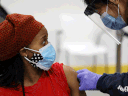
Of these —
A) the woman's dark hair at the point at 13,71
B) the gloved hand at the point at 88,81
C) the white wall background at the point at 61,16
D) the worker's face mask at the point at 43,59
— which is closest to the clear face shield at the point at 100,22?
the gloved hand at the point at 88,81

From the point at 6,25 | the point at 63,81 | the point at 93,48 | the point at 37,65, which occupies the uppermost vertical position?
the point at 6,25

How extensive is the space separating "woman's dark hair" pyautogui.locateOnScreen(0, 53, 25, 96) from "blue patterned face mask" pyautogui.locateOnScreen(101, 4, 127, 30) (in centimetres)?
69

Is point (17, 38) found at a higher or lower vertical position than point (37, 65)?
higher

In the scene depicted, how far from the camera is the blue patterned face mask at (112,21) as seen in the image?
33.3 inches

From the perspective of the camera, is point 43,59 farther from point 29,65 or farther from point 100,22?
point 100,22

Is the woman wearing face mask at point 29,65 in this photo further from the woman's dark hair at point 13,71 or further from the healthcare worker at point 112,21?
the healthcare worker at point 112,21

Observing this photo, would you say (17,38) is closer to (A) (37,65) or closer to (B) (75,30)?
(A) (37,65)

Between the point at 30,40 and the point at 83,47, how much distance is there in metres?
2.36

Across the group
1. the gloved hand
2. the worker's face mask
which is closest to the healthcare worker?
the gloved hand

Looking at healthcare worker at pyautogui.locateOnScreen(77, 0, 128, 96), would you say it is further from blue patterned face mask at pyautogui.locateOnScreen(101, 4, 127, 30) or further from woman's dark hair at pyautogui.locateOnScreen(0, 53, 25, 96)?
woman's dark hair at pyautogui.locateOnScreen(0, 53, 25, 96)

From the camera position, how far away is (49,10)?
3773 millimetres

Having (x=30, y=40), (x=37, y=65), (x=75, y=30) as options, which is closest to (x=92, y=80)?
(x=37, y=65)

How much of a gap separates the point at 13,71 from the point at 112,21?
2.74ft

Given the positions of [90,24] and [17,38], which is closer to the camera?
[17,38]
